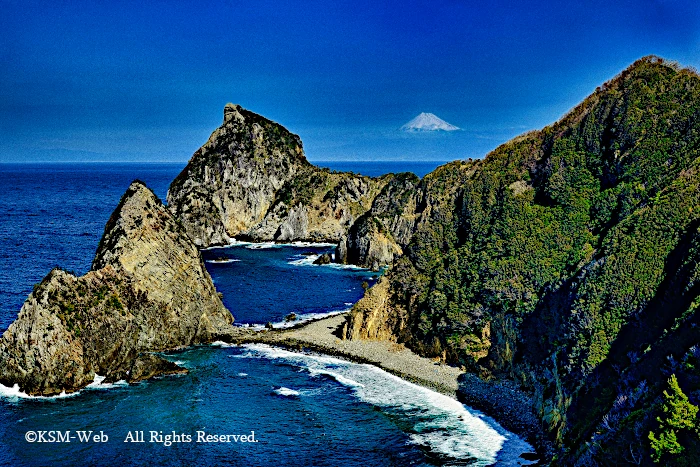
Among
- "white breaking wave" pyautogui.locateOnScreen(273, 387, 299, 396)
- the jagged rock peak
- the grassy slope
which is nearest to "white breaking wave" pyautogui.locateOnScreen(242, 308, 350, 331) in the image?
the grassy slope

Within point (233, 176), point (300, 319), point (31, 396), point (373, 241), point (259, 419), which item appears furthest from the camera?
point (233, 176)

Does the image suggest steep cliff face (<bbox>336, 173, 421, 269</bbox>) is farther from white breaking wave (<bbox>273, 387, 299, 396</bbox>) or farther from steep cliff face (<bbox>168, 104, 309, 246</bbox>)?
white breaking wave (<bbox>273, 387, 299, 396</bbox>)

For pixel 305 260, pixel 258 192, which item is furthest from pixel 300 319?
pixel 258 192

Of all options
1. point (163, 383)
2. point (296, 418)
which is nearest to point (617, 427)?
point (296, 418)

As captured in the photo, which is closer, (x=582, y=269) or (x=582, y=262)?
(x=582, y=269)

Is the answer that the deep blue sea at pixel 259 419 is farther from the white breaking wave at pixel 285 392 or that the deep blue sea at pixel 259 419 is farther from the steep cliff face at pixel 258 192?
the steep cliff face at pixel 258 192

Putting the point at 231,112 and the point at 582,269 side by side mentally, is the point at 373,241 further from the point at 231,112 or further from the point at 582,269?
the point at 582,269

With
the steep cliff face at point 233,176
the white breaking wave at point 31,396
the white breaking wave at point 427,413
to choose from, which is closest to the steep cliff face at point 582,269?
the white breaking wave at point 427,413
